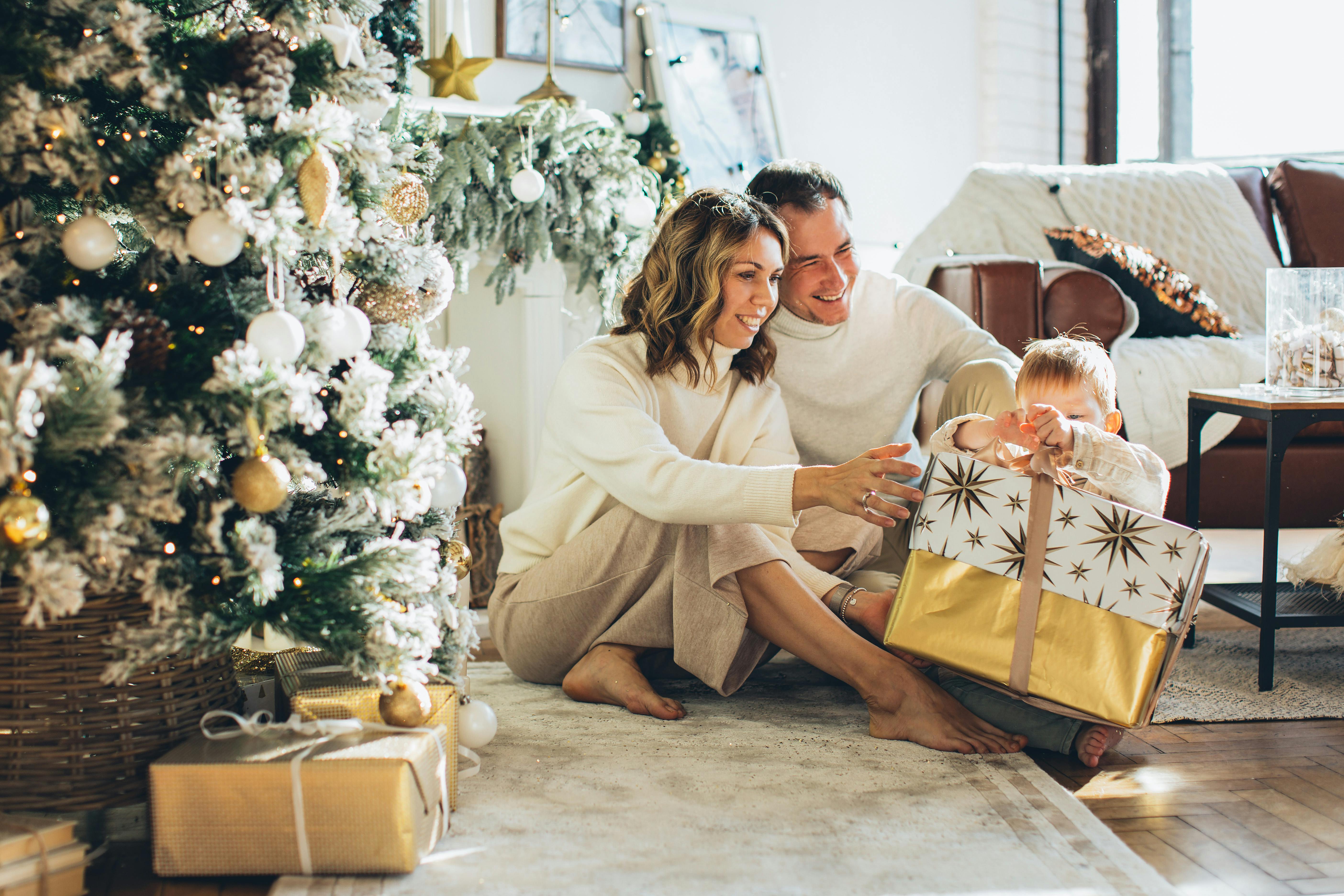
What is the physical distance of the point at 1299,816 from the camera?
1.25m

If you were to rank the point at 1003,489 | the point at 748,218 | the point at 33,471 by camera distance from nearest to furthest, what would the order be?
the point at 33,471 → the point at 1003,489 → the point at 748,218

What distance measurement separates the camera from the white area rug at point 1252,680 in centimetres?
163

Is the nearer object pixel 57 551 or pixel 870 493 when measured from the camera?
pixel 57 551

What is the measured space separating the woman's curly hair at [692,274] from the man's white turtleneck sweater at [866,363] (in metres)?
0.25

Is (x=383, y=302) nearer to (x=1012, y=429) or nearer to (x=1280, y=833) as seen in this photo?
(x=1012, y=429)

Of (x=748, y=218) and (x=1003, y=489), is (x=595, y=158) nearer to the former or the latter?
(x=748, y=218)

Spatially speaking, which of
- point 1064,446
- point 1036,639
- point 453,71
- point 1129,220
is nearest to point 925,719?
point 1036,639

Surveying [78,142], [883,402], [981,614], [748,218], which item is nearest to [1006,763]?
[981,614]

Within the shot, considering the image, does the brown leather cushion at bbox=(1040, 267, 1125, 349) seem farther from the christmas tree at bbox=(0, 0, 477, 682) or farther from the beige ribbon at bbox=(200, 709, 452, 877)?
the beige ribbon at bbox=(200, 709, 452, 877)

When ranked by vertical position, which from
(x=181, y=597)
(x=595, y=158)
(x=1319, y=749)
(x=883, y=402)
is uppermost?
(x=595, y=158)

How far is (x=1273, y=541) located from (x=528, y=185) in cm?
Answer: 159

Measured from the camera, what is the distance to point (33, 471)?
98 cm

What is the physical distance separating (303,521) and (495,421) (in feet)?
4.99

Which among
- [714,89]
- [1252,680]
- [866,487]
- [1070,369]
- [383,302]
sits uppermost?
[714,89]
